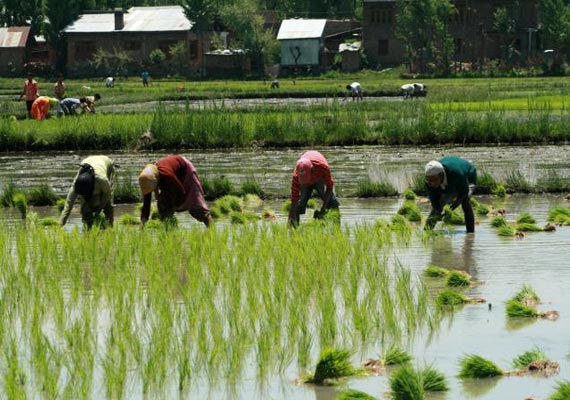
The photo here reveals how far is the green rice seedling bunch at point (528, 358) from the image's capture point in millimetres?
8828

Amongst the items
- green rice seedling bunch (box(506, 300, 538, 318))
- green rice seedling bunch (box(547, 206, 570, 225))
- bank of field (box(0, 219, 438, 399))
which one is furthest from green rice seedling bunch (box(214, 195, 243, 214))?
green rice seedling bunch (box(506, 300, 538, 318))

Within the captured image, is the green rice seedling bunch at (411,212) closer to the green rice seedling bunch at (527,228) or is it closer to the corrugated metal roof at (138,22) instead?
the green rice seedling bunch at (527,228)

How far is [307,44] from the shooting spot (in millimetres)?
75688

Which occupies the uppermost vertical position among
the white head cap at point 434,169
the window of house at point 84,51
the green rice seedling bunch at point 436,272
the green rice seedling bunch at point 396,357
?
the white head cap at point 434,169

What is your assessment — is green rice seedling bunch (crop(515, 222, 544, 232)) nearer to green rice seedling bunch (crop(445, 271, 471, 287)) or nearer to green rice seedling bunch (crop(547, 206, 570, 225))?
green rice seedling bunch (crop(547, 206, 570, 225))

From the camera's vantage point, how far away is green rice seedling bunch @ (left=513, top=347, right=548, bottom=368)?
29.0 ft

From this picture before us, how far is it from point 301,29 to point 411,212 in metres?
61.0

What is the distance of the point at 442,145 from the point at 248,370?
752 inches

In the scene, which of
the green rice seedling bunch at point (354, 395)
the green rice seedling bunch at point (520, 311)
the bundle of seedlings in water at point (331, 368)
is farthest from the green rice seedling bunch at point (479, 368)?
the green rice seedling bunch at point (520, 311)

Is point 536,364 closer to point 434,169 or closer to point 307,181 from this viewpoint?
point 434,169

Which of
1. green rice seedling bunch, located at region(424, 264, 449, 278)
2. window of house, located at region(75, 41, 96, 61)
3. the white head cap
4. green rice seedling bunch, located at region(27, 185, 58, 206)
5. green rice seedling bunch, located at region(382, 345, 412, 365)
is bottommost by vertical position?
window of house, located at region(75, 41, 96, 61)

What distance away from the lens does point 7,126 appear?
94.0ft

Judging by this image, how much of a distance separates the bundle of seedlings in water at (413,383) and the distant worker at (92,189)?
570 centimetres

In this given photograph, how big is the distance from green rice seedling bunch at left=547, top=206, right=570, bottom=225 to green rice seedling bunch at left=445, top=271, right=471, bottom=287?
4263mm
